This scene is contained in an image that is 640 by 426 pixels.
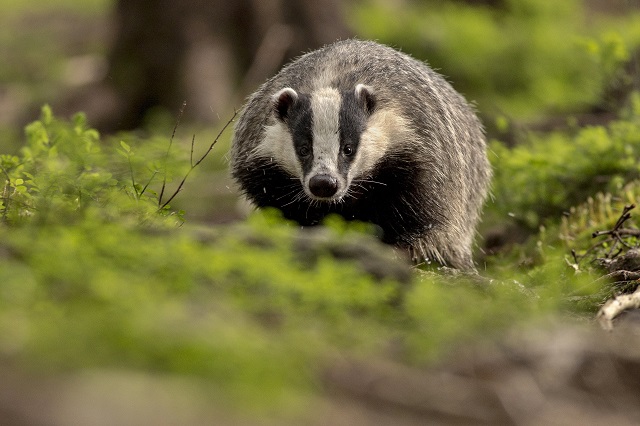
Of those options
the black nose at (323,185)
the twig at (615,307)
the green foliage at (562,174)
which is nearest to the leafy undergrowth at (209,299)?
the twig at (615,307)

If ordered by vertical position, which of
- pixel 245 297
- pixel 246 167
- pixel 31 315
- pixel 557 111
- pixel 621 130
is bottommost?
pixel 31 315

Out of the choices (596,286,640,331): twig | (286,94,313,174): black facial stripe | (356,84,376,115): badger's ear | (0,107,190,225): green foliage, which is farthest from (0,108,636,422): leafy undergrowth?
(356,84,376,115): badger's ear

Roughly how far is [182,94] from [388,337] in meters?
8.53

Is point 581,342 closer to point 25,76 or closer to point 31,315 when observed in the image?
point 31,315

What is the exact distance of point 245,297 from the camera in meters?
3.22

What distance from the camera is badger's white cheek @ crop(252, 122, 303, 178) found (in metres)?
5.33

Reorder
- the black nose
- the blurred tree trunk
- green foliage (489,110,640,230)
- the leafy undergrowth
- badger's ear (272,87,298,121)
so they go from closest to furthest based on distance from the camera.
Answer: the leafy undergrowth < the black nose < badger's ear (272,87,298,121) < green foliage (489,110,640,230) < the blurred tree trunk

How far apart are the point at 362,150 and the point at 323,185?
1.44 feet

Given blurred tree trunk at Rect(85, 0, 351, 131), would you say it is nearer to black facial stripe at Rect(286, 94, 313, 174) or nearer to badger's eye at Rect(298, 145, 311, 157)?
black facial stripe at Rect(286, 94, 313, 174)

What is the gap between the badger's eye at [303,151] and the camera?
5188 millimetres

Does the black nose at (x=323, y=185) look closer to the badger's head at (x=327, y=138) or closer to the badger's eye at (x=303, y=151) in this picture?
the badger's head at (x=327, y=138)

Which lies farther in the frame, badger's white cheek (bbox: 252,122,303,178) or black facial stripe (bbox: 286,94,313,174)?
badger's white cheek (bbox: 252,122,303,178)

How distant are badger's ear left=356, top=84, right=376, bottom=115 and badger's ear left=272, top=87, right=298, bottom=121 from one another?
36 cm

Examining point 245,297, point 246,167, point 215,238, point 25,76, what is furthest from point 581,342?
point 25,76
